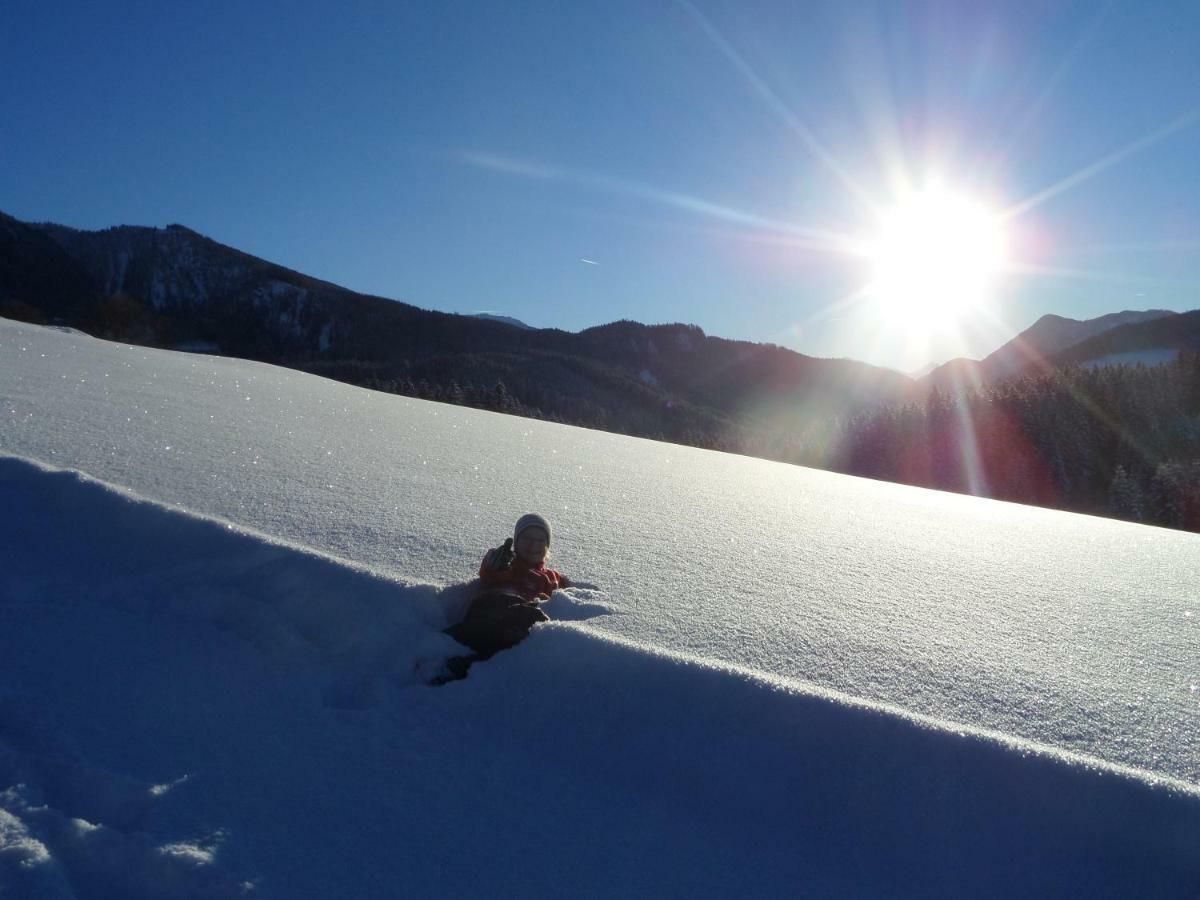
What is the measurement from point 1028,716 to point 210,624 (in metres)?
2.54

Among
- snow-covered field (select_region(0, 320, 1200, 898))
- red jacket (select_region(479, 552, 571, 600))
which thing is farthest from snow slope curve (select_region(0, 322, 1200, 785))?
red jacket (select_region(479, 552, 571, 600))

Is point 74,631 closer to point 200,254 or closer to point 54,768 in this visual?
point 54,768

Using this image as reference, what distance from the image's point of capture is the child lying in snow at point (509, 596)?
214 centimetres

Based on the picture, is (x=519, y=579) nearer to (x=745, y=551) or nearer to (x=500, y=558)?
(x=500, y=558)

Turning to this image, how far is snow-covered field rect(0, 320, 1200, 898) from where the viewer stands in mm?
1428

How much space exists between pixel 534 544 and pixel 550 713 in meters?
1.00

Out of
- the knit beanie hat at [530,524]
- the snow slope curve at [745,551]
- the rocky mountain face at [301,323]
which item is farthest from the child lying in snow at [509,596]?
the rocky mountain face at [301,323]

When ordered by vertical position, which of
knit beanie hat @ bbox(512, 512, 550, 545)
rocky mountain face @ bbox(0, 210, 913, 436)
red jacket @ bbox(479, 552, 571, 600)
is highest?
rocky mountain face @ bbox(0, 210, 913, 436)

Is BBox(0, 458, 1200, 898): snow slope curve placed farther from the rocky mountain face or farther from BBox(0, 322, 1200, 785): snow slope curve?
the rocky mountain face

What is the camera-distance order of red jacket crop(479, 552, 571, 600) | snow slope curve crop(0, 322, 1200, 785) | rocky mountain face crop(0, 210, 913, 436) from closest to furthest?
snow slope curve crop(0, 322, 1200, 785) < red jacket crop(479, 552, 571, 600) < rocky mountain face crop(0, 210, 913, 436)

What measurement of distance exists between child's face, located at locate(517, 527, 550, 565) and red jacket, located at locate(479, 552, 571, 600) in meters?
0.12

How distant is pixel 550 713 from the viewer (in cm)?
189

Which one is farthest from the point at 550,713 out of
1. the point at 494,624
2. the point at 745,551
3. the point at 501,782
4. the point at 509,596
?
the point at 745,551

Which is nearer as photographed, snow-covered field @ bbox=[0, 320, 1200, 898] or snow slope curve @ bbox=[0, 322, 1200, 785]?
snow-covered field @ bbox=[0, 320, 1200, 898]
